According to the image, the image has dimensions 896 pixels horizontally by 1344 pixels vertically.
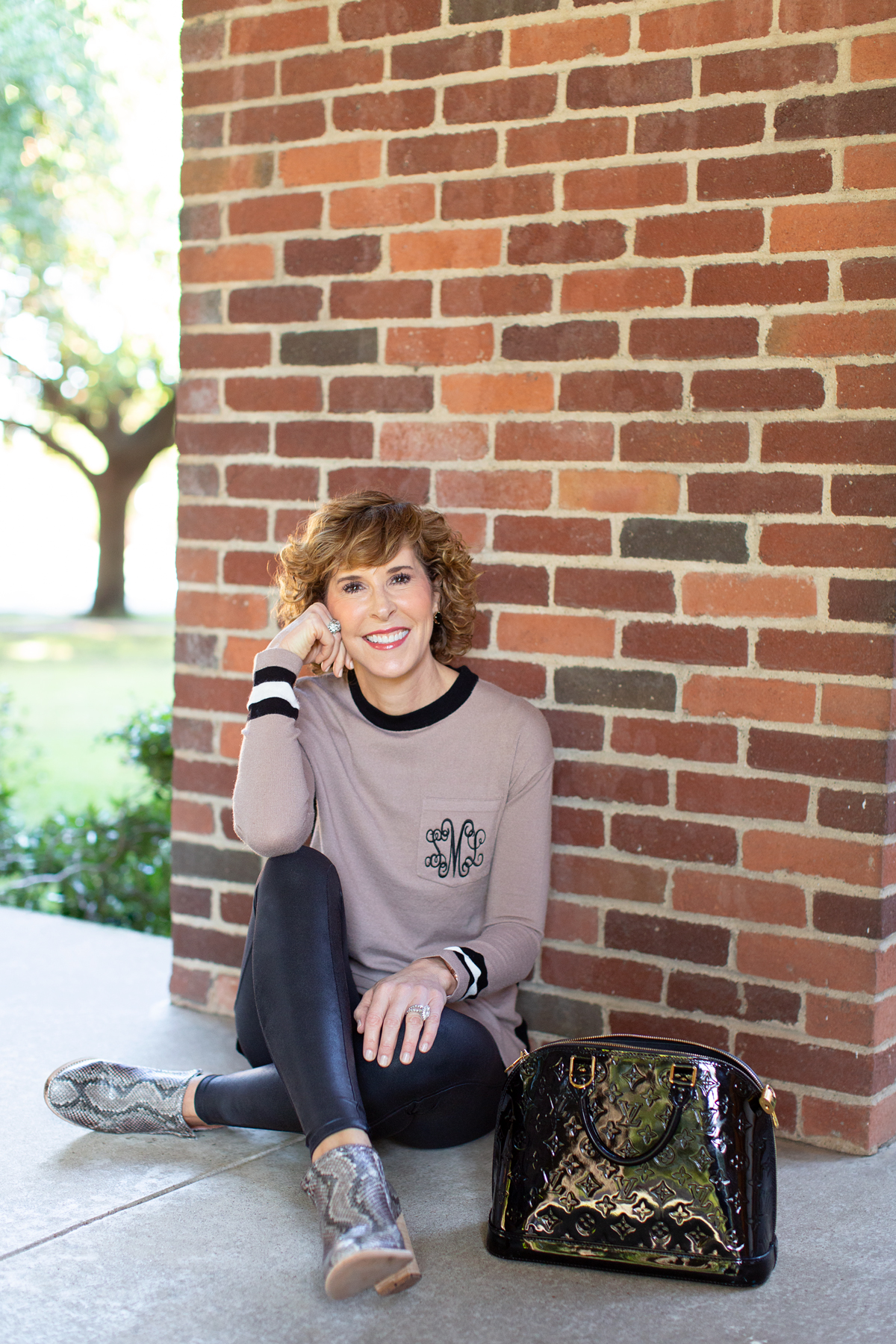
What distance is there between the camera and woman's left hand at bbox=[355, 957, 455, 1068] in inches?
78.9

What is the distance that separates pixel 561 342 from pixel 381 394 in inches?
17.1

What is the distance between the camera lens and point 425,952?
7.55 feet

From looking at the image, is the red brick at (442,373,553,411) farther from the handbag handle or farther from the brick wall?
the handbag handle

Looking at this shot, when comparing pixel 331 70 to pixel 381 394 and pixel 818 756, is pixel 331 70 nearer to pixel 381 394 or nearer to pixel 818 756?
pixel 381 394

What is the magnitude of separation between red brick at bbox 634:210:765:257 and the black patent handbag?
145 centimetres

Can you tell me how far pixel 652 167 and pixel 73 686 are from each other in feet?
30.9

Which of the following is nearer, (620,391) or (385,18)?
(620,391)

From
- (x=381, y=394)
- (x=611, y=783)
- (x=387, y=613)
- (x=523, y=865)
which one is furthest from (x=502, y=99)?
(x=523, y=865)

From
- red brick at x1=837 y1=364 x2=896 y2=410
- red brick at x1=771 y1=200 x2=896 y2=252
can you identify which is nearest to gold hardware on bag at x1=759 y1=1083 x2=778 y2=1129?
red brick at x1=837 y1=364 x2=896 y2=410

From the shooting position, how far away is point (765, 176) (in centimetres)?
225

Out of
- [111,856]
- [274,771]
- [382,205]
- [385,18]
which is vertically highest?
[385,18]

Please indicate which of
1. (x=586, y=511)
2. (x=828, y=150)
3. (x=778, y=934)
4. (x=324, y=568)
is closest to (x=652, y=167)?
(x=828, y=150)

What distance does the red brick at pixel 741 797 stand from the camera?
231cm

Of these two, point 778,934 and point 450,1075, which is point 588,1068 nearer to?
point 450,1075
